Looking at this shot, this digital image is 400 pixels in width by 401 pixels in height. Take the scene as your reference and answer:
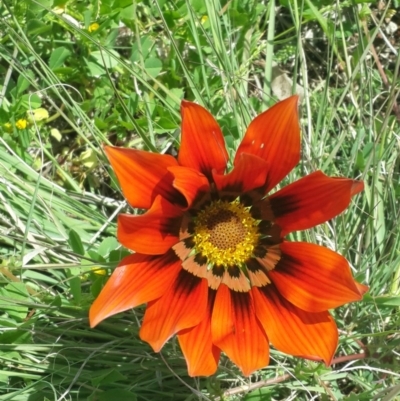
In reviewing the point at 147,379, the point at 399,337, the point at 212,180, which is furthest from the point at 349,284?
the point at 147,379

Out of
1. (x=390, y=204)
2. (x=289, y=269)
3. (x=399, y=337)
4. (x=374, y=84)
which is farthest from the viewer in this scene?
(x=374, y=84)

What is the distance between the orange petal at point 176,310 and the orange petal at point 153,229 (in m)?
0.09

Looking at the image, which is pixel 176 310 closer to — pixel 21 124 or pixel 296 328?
pixel 296 328

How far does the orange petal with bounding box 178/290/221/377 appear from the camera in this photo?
119 centimetres

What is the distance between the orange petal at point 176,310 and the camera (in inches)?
47.3

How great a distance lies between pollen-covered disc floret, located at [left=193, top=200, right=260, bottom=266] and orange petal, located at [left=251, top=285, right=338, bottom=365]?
11 centimetres

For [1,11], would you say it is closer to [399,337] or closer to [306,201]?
[306,201]

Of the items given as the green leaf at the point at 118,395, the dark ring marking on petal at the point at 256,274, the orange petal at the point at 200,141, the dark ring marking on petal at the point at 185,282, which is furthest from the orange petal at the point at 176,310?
the green leaf at the point at 118,395

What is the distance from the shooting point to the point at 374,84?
1882 millimetres

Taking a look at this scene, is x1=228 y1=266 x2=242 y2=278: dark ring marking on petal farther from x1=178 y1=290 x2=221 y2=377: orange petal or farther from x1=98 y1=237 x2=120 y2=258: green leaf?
x1=98 y1=237 x2=120 y2=258: green leaf

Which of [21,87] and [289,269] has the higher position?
[21,87]

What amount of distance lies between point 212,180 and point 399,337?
2.18ft

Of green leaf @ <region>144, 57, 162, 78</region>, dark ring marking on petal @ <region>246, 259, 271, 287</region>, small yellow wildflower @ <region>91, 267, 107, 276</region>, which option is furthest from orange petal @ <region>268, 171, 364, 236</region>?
green leaf @ <region>144, 57, 162, 78</region>

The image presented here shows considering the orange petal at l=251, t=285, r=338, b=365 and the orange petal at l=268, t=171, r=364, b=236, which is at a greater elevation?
the orange petal at l=268, t=171, r=364, b=236
